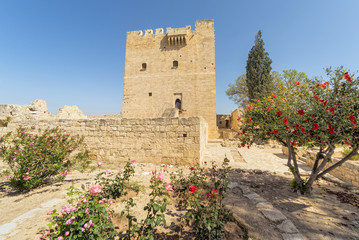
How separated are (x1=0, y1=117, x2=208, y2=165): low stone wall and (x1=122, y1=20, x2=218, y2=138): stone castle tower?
10920 millimetres

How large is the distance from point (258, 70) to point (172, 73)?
38.0ft

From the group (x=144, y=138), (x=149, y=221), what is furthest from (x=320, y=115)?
(x=144, y=138)

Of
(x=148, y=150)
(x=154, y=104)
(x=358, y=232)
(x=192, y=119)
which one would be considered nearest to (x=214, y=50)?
(x=154, y=104)

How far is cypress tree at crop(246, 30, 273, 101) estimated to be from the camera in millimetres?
18688

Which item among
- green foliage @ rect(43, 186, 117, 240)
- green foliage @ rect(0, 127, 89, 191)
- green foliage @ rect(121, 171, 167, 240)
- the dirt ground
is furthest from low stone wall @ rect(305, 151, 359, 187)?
green foliage @ rect(0, 127, 89, 191)

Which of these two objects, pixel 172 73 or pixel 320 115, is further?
pixel 172 73

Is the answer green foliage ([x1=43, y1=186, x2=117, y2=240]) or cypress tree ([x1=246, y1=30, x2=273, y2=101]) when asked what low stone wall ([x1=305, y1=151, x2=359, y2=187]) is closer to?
green foliage ([x1=43, y1=186, x2=117, y2=240])

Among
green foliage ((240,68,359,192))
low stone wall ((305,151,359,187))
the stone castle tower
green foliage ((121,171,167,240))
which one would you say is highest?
the stone castle tower

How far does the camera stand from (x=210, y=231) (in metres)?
1.85

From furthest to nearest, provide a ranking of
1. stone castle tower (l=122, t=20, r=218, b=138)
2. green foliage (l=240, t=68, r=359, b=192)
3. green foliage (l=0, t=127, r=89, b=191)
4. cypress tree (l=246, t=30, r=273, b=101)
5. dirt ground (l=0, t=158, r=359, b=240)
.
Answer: cypress tree (l=246, t=30, r=273, b=101) → stone castle tower (l=122, t=20, r=218, b=138) → green foliage (l=0, t=127, r=89, b=191) → green foliage (l=240, t=68, r=359, b=192) → dirt ground (l=0, t=158, r=359, b=240)

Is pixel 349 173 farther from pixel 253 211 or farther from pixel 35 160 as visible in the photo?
pixel 35 160

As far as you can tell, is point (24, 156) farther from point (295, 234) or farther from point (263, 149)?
point (263, 149)

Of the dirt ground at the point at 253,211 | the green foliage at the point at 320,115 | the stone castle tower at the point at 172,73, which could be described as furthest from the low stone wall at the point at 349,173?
the stone castle tower at the point at 172,73

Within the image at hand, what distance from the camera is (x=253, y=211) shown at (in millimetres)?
2656
